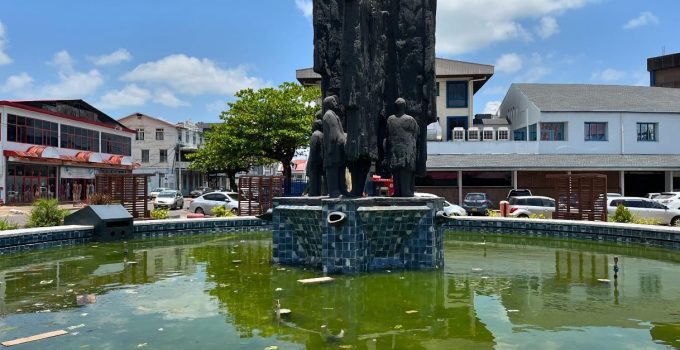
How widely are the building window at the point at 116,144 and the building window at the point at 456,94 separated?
97.1 ft

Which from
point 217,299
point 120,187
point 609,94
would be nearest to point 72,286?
point 217,299

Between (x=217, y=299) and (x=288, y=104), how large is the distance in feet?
87.2

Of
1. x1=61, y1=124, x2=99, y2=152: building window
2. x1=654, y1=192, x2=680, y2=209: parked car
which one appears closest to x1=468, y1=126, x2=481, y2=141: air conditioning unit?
x1=654, y1=192, x2=680, y2=209: parked car

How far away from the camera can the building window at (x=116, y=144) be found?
150ft

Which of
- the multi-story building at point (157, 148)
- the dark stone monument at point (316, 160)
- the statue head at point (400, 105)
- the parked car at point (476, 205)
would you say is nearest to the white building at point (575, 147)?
the parked car at point (476, 205)

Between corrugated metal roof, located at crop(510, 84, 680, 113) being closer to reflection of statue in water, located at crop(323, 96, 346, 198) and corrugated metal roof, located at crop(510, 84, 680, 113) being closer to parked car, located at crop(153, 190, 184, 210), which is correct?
parked car, located at crop(153, 190, 184, 210)

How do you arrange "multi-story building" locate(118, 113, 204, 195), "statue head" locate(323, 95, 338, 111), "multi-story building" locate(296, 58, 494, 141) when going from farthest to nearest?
"multi-story building" locate(118, 113, 204, 195)
"multi-story building" locate(296, 58, 494, 141)
"statue head" locate(323, 95, 338, 111)

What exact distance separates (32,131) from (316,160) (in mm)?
32620

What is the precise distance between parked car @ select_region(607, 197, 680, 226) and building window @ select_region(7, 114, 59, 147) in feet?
113

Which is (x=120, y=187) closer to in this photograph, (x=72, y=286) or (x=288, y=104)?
(x=72, y=286)

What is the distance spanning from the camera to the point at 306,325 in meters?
6.05

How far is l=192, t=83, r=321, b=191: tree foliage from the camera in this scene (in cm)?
3275

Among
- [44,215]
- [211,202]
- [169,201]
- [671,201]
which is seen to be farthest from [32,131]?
[671,201]

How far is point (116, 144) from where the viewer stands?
47594 mm
